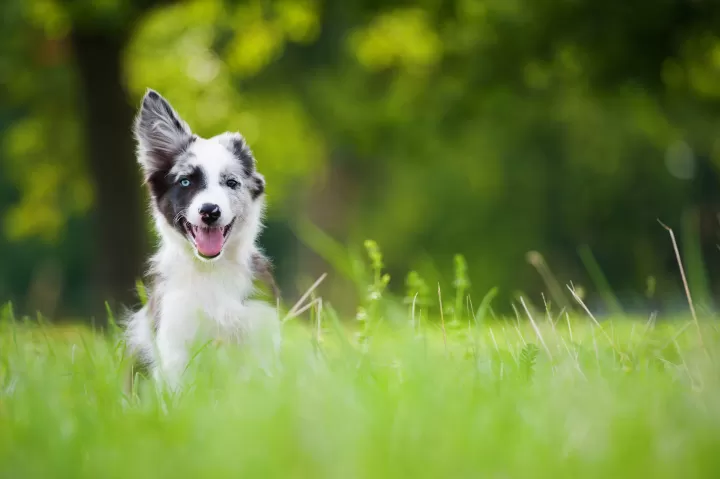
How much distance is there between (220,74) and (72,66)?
238 centimetres

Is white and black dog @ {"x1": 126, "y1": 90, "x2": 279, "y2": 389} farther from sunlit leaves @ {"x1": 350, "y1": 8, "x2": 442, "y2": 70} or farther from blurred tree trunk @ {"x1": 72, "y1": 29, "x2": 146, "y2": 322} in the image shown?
sunlit leaves @ {"x1": 350, "y1": 8, "x2": 442, "y2": 70}

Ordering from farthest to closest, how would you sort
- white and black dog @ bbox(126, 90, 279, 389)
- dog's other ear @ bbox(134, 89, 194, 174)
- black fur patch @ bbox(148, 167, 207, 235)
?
dog's other ear @ bbox(134, 89, 194, 174), black fur patch @ bbox(148, 167, 207, 235), white and black dog @ bbox(126, 90, 279, 389)

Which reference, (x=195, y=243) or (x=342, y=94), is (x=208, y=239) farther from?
(x=342, y=94)

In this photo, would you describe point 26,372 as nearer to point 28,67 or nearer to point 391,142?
point 28,67

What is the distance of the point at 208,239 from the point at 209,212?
0.44ft

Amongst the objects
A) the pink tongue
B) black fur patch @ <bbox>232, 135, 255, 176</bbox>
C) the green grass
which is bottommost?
the green grass

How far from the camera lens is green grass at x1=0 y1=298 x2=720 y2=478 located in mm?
1877

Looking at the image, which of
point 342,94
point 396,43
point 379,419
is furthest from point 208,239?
point 342,94

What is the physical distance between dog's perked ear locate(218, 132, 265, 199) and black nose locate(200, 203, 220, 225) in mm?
469

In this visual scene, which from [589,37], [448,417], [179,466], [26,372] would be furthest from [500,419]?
[589,37]

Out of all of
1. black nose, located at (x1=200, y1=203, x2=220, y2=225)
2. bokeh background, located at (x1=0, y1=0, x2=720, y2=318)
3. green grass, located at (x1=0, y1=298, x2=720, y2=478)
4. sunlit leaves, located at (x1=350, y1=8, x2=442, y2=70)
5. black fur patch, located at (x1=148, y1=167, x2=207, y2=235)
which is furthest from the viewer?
sunlit leaves, located at (x1=350, y1=8, x2=442, y2=70)

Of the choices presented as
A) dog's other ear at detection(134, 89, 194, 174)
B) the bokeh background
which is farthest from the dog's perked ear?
the bokeh background

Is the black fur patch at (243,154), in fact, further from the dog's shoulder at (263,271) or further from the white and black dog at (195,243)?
the dog's shoulder at (263,271)

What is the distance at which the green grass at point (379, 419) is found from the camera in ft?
6.16
